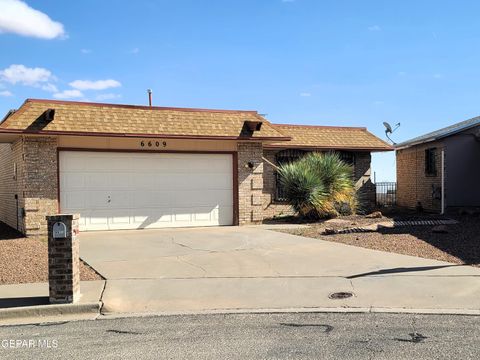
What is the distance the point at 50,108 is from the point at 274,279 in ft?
29.2

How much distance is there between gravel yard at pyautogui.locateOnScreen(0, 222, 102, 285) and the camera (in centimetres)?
882

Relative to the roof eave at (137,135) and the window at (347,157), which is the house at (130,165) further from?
the window at (347,157)

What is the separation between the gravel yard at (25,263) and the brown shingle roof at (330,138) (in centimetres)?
1039

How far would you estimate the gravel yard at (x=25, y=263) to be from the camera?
8820 mm

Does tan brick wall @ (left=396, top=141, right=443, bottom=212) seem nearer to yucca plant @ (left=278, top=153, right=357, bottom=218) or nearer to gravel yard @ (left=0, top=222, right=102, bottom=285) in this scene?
yucca plant @ (left=278, top=153, right=357, bottom=218)

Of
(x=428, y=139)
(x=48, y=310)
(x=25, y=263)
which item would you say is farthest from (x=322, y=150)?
(x=48, y=310)

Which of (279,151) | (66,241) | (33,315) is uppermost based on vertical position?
(279,151)

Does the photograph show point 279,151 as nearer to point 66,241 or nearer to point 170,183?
point 170,183

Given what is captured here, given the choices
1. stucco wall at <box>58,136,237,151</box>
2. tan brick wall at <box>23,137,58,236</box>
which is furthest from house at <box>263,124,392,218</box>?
tan brick wall at <box>23,137,58,236</box>

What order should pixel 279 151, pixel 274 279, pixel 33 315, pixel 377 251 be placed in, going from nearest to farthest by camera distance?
1. pixel 33 315
2. pixel 274 279
3. pixel 377 251
4. pixel 279 151

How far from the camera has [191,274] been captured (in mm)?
9109

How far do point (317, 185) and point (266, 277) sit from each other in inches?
351

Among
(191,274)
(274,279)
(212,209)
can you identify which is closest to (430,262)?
(274,279)

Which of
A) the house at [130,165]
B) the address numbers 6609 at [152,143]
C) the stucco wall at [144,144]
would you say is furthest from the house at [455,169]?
the address numbers 6609 at [152,143]
